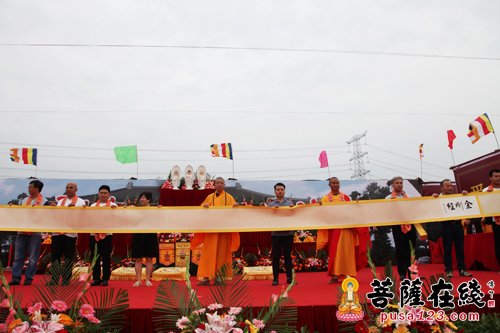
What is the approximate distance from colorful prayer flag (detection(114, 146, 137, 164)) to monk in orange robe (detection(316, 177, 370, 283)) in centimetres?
803

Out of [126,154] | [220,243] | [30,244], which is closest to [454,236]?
[220,243]

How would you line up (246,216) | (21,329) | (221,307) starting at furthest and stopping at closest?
(246,216) → (221,307) → (21,329)

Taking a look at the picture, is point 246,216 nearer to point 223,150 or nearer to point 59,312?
point 59,312

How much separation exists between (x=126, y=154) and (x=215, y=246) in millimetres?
7783

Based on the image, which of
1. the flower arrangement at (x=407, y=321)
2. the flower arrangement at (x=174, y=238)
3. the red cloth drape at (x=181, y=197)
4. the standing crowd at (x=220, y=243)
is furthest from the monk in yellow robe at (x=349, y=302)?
the red cloth drape at (x=181, y=197)

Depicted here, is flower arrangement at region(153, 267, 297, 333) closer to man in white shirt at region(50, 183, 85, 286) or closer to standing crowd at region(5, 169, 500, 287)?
standing crowd at region(5, 169, 500, 287)

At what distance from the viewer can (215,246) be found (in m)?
5.07

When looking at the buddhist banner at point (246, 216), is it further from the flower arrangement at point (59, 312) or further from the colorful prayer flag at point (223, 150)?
the colorful prayer flag at point (223, 150)

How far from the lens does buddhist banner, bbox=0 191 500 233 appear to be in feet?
15.3

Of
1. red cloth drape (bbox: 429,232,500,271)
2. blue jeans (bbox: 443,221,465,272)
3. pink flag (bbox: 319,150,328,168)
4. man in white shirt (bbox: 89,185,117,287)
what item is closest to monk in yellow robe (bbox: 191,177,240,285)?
man in white shirt (bbox: 89,185,117,287)

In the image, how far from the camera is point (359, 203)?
15.8 feet

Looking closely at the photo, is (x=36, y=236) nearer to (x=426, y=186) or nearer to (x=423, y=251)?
(x=423, y=251)

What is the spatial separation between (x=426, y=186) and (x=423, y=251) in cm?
177

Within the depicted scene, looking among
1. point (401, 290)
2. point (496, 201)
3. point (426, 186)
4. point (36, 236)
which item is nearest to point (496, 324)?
point (401, 290)
